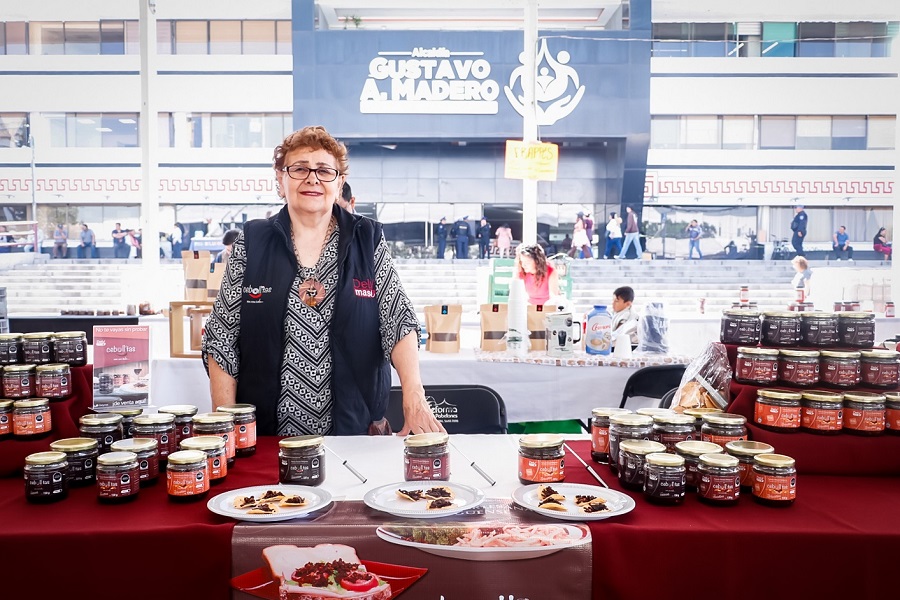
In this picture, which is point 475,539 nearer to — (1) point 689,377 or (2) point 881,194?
(1) point 689,377

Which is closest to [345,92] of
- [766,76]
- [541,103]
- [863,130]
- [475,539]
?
[541,103]

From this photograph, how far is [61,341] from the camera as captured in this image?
5.67 feet

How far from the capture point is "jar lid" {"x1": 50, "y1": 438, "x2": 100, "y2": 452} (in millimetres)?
1392

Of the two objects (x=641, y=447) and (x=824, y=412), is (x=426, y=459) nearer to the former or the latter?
(x=641, y=447)

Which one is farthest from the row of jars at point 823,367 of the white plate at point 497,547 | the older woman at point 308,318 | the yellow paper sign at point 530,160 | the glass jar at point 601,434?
the yellow paper sign at point 530,160

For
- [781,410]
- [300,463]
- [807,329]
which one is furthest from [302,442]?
[807,329]

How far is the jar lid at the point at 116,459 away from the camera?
1.32 meters

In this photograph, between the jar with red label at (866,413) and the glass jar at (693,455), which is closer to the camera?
the glass jar at (693,455)

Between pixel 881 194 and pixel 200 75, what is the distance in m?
13.5

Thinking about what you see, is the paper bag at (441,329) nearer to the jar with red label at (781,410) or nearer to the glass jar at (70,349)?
the glass jar at (70,349)

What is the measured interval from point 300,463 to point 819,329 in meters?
1.36

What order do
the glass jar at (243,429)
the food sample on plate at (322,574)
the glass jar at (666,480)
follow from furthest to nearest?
the glass jar at (243,429)
the glass jar at (666,480)
the food sample on plate at (322,574)

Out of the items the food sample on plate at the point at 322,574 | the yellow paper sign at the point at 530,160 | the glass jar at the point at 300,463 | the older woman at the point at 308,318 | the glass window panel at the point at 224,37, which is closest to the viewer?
the food sample on plate at the point at 322,574

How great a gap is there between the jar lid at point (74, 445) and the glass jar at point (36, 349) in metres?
0.37
